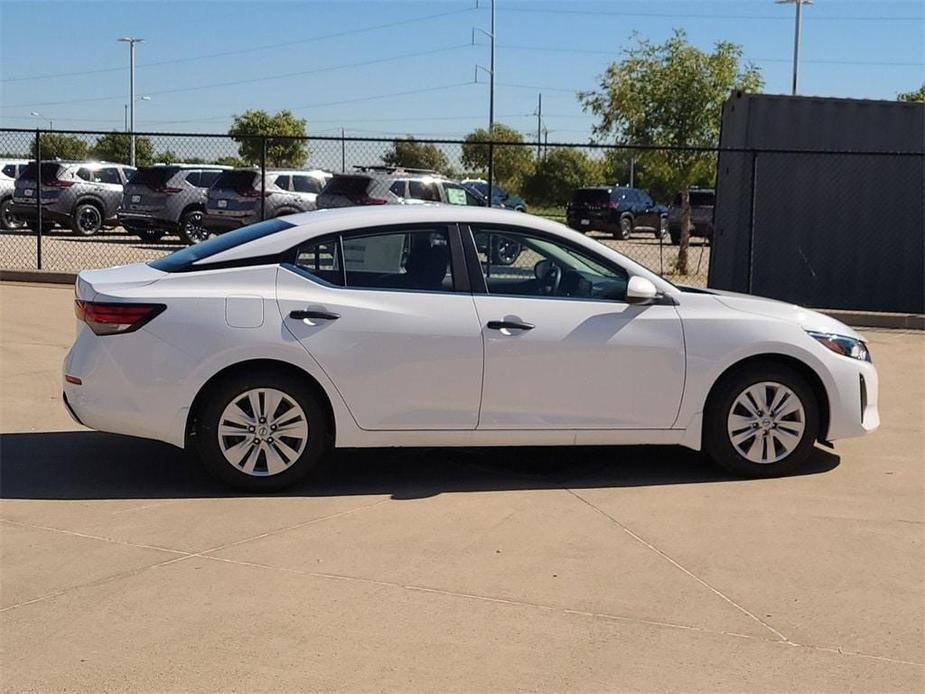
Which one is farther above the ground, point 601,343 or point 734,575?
point 601,343

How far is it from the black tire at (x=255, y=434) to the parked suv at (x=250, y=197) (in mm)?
17549

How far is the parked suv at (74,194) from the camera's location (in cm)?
2606

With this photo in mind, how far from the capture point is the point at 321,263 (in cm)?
649

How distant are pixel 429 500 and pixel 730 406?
179 cm

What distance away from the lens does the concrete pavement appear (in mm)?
4273

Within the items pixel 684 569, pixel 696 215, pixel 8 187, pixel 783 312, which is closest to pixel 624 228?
pixel 696 215

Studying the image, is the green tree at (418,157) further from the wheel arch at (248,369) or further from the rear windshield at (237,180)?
the wheel arch at (248,369)

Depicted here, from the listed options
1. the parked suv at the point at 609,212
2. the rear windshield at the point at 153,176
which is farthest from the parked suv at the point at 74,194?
the parked suv at the point at 609,212

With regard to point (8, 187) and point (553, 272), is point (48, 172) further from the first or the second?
point (553, 272)

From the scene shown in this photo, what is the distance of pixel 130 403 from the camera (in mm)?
6238

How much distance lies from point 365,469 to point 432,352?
1.03m

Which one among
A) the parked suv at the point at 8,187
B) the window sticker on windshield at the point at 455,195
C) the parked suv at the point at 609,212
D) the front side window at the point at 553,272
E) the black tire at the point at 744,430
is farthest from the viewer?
the parked suv at the point at 609,212

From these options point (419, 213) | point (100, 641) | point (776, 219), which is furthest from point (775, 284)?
point (100, 641)

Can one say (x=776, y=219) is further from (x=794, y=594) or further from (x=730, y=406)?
(x=794, y=594)
